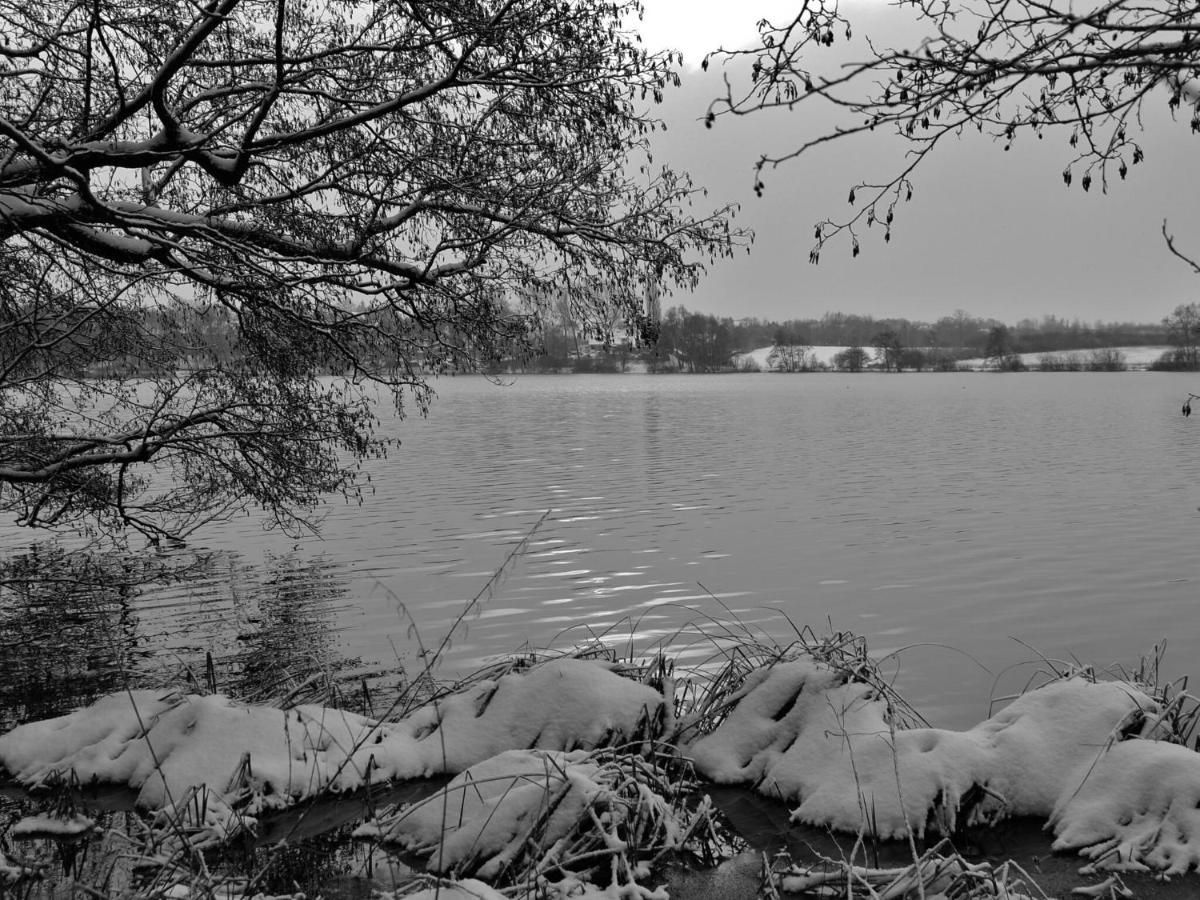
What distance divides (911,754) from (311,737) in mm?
4038

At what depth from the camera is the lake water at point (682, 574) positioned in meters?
10.8

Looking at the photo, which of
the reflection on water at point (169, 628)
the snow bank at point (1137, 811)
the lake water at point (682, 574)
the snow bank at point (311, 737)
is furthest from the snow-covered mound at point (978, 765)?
the reflection on water at point (169, 628)

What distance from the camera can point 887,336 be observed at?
189 metres

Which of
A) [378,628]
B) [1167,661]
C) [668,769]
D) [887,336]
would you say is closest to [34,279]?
[378,628]

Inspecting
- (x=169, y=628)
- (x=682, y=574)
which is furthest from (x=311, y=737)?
(x=682, y=574)

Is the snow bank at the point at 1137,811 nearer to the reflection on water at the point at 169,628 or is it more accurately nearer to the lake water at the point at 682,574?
the lake water at the point at 682,574

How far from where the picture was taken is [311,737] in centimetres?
607

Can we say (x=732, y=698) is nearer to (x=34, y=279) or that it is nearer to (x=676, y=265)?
(x=676, y=265)

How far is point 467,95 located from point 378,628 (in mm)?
7445

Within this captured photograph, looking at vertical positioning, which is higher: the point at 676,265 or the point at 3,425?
the point at 676,265

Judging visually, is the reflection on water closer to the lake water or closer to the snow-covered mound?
the lake water

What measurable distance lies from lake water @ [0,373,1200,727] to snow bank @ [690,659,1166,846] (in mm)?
1334

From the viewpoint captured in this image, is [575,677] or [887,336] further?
[887,336]

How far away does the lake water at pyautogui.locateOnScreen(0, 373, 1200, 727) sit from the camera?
10.8m
